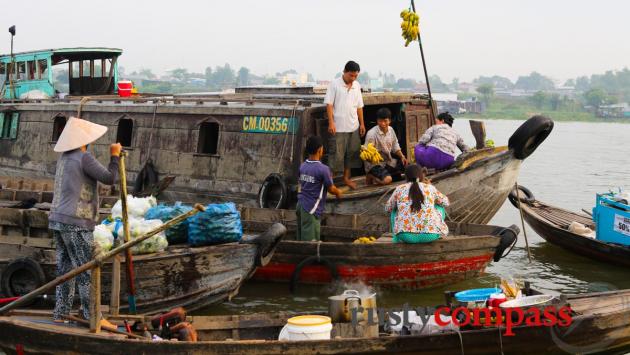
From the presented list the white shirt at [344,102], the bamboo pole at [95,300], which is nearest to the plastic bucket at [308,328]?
the bamboo pole at [95,300]

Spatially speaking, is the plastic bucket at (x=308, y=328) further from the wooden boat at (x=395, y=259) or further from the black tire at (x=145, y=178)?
the black tire at (x=145, y=178)

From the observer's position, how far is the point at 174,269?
8797mm

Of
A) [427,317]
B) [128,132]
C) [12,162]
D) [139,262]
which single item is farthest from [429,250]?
[12,162]

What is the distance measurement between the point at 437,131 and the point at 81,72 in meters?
9.27

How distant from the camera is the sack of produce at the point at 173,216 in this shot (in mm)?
8930

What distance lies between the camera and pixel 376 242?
10.0 m

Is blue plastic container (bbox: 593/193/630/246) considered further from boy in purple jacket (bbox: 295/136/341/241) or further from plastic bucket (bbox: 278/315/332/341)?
plastic bucket (bbox: 278/315/332/341)

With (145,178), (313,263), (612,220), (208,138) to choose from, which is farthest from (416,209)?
(145,178)

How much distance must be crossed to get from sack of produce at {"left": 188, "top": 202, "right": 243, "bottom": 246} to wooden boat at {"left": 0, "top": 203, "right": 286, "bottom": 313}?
0.11m

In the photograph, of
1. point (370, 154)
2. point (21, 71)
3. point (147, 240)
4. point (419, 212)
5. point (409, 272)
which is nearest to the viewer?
point (147, 240)

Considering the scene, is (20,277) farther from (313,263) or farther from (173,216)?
(313,263)

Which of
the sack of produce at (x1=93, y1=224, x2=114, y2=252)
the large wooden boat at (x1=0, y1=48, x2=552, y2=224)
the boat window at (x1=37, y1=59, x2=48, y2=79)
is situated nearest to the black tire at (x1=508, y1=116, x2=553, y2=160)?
the large wooden boat at (x1=0, y1=48, x2=552, y2=224)

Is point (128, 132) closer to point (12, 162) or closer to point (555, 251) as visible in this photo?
point (12, 162)

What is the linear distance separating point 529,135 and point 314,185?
3.14 metres
